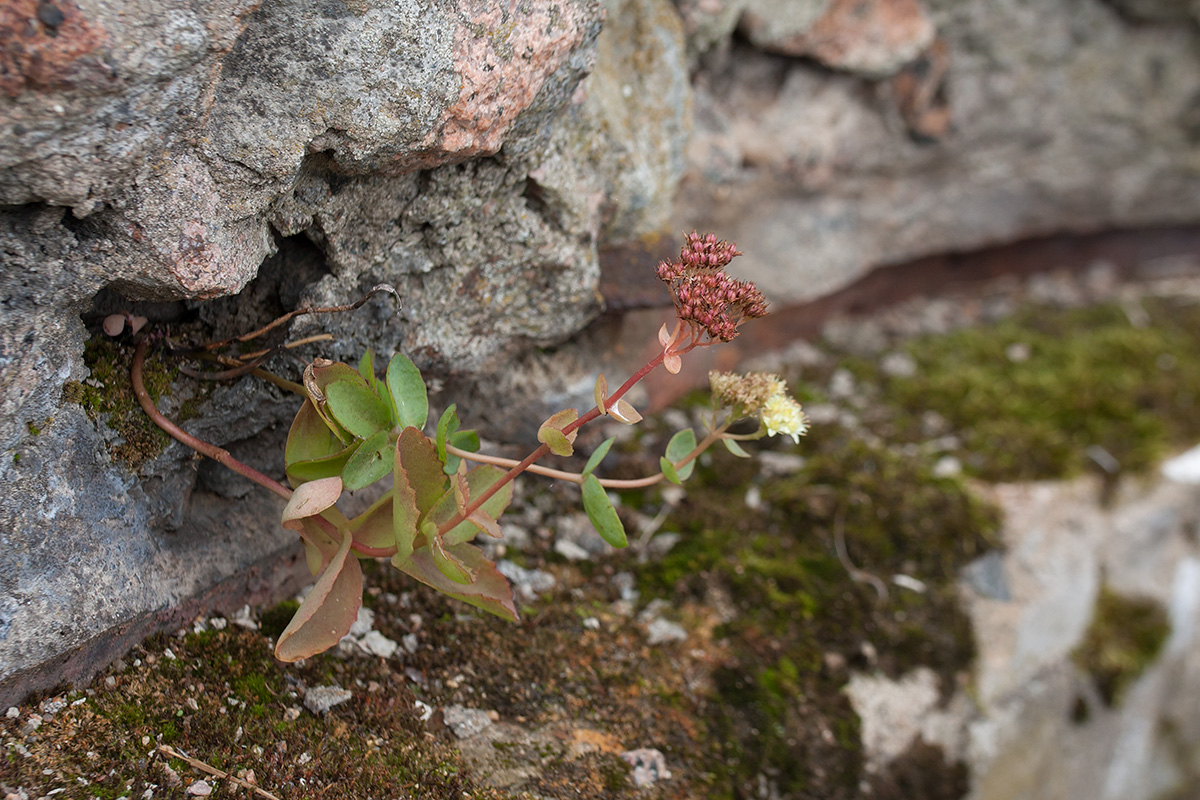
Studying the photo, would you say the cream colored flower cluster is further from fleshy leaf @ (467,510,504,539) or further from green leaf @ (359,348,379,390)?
green leaf @ (359,348,379,390)

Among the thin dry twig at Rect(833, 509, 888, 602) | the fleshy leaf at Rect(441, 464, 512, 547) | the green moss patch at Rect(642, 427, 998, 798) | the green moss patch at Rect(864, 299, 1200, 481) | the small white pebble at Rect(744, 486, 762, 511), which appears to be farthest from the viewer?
the green moss patch at Rect(864, 299, 1200, 481)

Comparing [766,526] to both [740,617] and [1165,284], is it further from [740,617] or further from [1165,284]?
[1165,284]

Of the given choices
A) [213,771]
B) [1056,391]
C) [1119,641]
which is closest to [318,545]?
[213,771]

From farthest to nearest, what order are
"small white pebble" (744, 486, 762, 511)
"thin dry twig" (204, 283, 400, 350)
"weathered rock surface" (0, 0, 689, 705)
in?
"small white pebble" (744, 486, 762, 511)
"thin dry twig" (204, 283, 400, 350)
"weathered rock surface" (0, 0, 689, 705)

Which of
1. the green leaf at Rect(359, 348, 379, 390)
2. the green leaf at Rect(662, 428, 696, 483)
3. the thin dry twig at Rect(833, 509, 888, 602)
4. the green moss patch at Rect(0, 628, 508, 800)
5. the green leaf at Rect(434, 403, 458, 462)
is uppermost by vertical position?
the green leaf at Rect(359, 348, 379, 390)

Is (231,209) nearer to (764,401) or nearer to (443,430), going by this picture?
(443,430)

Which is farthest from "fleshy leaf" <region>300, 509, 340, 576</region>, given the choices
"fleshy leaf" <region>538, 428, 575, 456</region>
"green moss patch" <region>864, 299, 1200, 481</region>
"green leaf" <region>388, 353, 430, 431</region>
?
"green moss patch" <region>864, 299, 1200, 481</region>

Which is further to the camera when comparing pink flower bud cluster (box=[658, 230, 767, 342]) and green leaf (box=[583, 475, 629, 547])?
green leaf (box=[583, 475, 629, 547])
